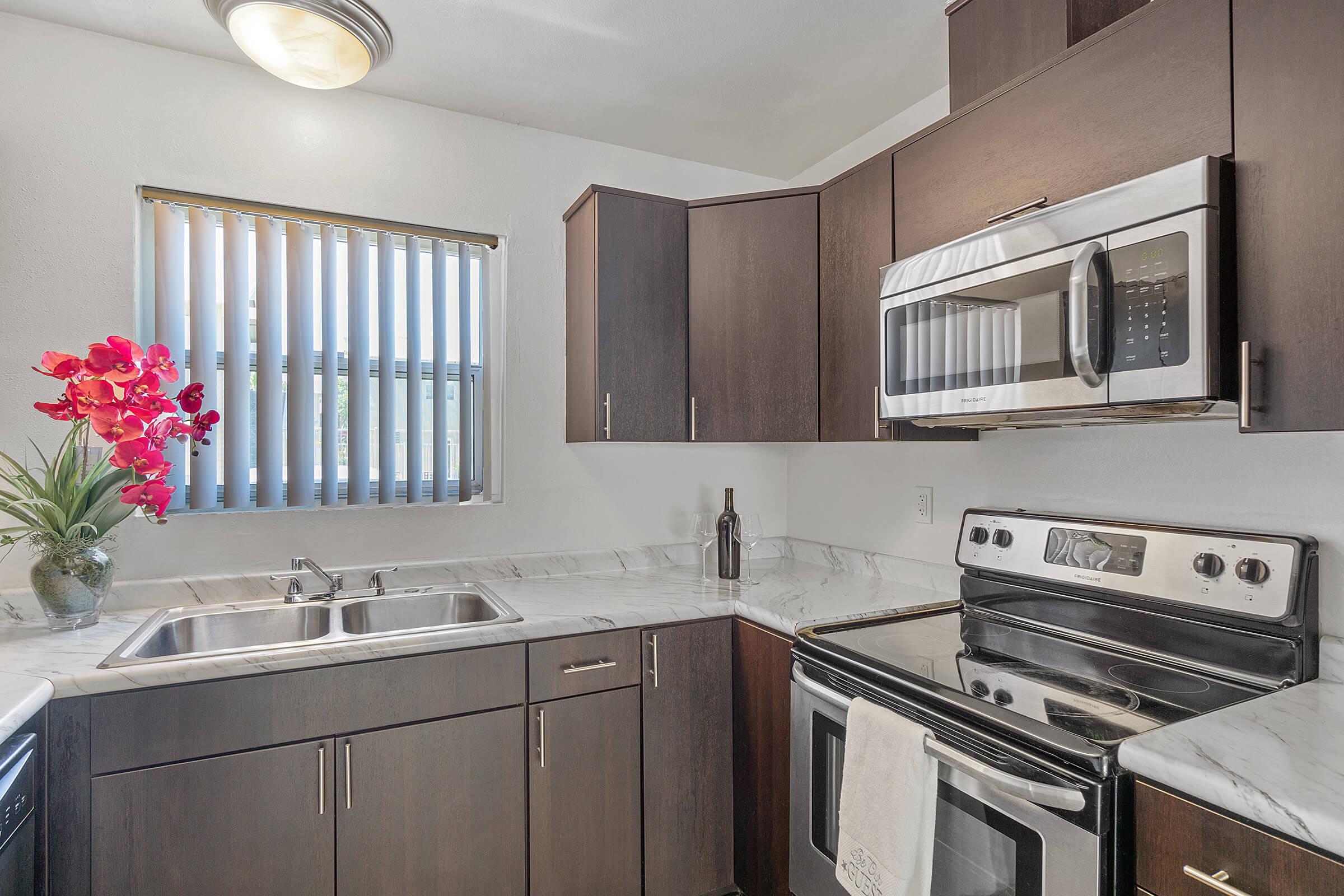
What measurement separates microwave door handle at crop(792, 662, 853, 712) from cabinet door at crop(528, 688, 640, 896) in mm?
465

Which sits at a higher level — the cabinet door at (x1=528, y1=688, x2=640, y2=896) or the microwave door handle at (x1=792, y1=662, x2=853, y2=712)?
the microwave door handle at (x1=792, y1=662, x2=853, y2=712)

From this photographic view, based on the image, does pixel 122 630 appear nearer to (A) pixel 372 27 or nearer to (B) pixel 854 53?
(A) pixel 372 27

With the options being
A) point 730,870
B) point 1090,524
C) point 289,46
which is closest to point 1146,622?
point 1090,524

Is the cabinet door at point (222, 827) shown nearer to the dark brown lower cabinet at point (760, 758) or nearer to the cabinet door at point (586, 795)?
the cabinet door at point (586, 795)

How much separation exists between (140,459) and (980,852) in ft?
6.36

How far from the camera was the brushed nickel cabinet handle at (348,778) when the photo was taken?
162 cm

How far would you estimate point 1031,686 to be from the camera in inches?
54.2

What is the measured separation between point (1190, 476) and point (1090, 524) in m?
0.22

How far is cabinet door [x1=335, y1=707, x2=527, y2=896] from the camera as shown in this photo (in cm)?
163

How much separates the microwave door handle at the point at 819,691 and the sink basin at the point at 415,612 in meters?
0.85

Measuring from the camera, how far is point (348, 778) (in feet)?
5.31

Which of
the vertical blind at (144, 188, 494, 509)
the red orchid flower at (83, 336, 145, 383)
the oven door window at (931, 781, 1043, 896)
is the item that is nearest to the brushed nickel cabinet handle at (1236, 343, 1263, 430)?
the oven door window at (931, 781, 1043, 896)

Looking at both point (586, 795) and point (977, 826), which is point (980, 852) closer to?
point (977, 826)

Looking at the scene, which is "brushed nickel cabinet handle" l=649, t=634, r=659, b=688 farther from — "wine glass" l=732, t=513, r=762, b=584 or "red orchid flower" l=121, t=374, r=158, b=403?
"red orchid flower" l=121, t=374, r=158, b=403
